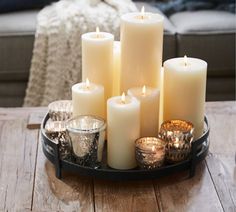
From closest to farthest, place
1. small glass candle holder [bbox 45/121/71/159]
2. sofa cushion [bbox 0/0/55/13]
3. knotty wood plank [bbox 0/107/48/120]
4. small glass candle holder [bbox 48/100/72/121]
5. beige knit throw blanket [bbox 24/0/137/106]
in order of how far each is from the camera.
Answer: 1. small glass candle holder [bbox 45/121/71/159]
2. small glass candle holder [bbox 48/100/72/121]
3. knotty wood plank [bbox 0/107/48/120]
4. beige knit throw blanket [bbox 24/0/137/106]
5. sofa cushion [bbox 0/0/55/13]

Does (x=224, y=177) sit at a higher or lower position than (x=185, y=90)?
lower

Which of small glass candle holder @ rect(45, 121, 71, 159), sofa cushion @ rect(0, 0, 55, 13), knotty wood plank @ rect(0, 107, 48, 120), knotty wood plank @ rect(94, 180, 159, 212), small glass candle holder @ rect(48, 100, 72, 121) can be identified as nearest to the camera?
knotty wood plank @ rect(94, 180, 159, 212)

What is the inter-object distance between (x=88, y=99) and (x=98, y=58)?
0.10 m

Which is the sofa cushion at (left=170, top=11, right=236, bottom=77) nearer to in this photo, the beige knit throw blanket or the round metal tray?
the beige knit throw blanket

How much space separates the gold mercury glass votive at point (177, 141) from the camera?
3.92 feet

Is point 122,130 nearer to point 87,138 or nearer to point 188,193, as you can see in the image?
point 87,138

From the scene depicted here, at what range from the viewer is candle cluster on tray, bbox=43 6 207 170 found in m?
1.18

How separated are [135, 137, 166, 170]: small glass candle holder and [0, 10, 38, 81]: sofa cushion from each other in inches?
46.8

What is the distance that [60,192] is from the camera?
46.1 inches

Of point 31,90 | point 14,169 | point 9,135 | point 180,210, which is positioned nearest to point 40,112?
point 9,135

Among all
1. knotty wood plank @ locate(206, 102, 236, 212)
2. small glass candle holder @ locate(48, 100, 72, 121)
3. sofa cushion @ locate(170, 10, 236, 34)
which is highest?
sofa cushion @ locate(170, 10, 236, 34)

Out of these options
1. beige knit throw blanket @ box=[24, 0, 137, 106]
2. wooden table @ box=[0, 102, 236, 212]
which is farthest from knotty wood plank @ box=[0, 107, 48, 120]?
beige knit throw blanket @ box=[24, 0, 137, 106]

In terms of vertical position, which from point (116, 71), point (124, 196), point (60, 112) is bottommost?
point (124, 196)

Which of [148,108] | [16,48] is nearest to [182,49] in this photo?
[16,48]
